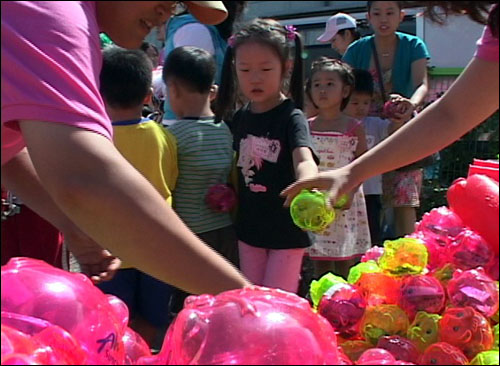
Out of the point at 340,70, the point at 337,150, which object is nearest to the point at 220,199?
the point at 337,150

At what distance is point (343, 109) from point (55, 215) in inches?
93.4

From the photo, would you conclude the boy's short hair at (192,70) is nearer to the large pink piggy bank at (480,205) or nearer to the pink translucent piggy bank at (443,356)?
the large pink piggy bank at (480,205)

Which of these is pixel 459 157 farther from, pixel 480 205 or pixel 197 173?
pixel 480 205

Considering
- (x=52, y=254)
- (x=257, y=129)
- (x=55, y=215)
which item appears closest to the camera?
(x=55, y=215)

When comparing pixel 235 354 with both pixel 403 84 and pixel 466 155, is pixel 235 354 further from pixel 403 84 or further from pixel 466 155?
pixel 466 155

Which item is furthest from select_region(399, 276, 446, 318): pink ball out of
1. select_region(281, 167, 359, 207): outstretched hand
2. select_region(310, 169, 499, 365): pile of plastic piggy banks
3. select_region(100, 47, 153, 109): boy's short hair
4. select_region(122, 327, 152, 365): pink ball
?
select_region(100, 47, 153, 109): boy's short hair

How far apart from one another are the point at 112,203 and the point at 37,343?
275 millimetres

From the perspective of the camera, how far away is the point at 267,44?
2922 millimetres

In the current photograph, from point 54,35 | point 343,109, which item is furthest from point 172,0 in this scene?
point 343,109

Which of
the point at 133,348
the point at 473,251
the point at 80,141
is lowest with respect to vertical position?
the point at 133,348

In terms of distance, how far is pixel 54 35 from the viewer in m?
1.17

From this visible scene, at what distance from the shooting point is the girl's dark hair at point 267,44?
294cm

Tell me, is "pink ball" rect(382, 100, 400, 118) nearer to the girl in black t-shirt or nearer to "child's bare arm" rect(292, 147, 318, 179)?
the girl in black t-shirt

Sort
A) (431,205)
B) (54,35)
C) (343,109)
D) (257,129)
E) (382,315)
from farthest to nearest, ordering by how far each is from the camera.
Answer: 1. (431,205)
2. (343,109)
3. (257,129)
4. (382,315)
5. (54,35)
